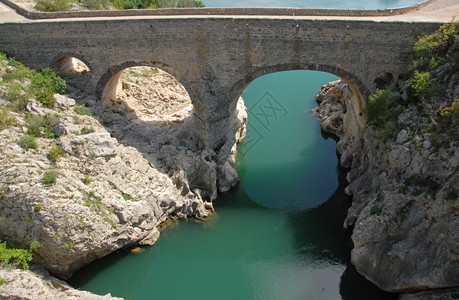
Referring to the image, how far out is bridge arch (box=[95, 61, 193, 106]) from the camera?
1586 cm

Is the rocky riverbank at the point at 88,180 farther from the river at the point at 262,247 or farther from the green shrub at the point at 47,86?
the river at the point at 262,247

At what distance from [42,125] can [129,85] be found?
21.0 ft

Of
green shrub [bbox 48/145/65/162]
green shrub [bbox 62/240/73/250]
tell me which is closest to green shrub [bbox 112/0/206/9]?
green shrub [bbox 48/145/65/162]

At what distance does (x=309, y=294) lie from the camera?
40.5 ft

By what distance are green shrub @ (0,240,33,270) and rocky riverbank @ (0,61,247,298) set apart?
25 cm

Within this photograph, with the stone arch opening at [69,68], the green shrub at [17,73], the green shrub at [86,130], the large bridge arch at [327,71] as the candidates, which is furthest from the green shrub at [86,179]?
the large bridge arch at [327,71]

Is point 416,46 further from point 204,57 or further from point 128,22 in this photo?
point 128,22

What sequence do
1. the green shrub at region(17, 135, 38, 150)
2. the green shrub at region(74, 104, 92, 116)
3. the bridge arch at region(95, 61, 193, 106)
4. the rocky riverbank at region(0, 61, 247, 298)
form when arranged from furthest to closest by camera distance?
the bridge arch at region(95, 61, 193, 106) < the green shrub at region(74, 104, 92, 116) < the green shrub at region(17, 135, 38, 150) < the rocky riverbank at region(0, 61, 247, 298)

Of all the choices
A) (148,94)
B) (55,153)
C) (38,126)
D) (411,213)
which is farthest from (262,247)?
(148,94)

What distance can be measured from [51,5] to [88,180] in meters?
12.1

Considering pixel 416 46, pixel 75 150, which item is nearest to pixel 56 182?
pixel 75 150

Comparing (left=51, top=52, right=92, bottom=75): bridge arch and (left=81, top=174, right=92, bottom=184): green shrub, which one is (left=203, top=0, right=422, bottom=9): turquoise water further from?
(left=81, top=174, right=92, bottom=184): green shrub

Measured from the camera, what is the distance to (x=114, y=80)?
17750 mm

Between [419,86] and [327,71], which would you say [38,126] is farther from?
[419,86]
